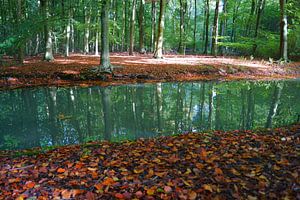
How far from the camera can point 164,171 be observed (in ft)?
12.8

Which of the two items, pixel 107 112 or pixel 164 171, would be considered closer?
pixel 164 171

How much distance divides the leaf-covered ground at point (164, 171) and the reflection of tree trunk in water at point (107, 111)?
1.62 m

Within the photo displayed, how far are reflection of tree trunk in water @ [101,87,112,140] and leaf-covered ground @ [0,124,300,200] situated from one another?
1618 millimetres

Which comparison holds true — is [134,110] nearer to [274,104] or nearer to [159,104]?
[159,104]

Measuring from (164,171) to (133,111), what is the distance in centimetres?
532

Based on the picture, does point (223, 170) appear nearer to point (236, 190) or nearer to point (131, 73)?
point (236, 190)

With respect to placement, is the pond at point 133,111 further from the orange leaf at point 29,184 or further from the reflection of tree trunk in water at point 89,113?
the orange leaf at point 29,184

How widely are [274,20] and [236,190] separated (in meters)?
36.2

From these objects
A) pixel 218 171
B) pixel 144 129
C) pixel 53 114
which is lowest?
pixel 144 129

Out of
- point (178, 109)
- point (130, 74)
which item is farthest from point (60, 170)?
point (130, 74)

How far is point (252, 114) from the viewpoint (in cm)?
865

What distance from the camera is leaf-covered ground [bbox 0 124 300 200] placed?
3326 mm

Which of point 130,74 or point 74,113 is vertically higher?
point 130,74

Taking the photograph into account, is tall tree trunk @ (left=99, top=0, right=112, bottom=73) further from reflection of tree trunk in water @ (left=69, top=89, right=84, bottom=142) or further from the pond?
reflection of tree trunk in water @ (left=69, top=89, right=84, bottom=142)
